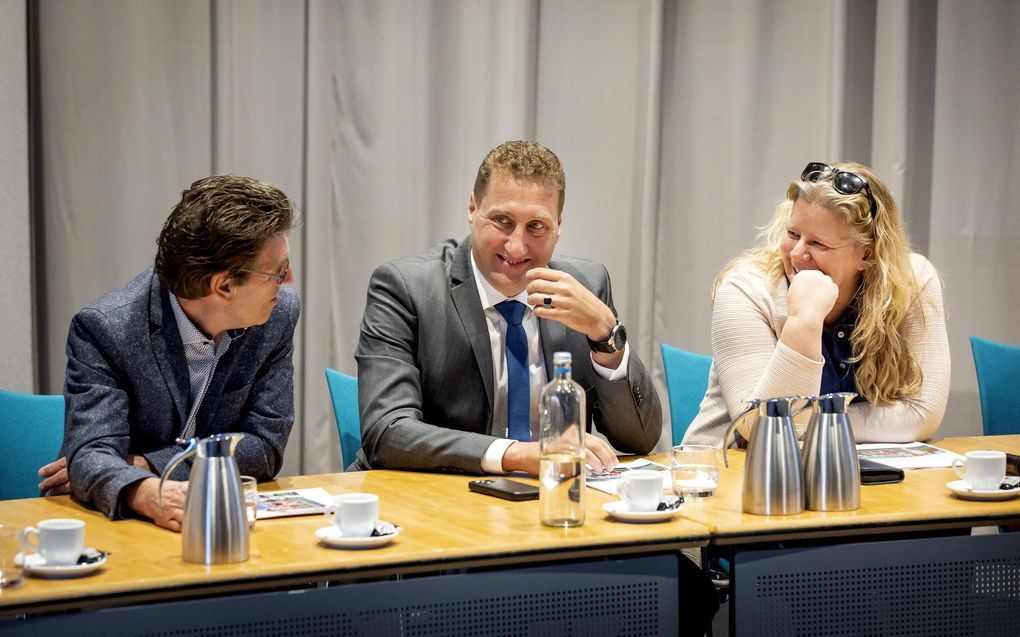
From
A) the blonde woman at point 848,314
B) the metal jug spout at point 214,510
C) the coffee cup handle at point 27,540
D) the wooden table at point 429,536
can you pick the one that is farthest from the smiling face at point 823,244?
the coffee cup handle at point 27,540

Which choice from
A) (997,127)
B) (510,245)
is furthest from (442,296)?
(997,127)

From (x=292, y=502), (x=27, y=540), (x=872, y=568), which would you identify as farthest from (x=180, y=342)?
(x=872, y=568)

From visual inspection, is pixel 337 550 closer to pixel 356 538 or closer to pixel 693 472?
pixel 356 538

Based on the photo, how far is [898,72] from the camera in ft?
15.6

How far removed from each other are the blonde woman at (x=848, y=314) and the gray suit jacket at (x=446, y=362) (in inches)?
11.1

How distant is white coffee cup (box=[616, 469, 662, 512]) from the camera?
6.77 feet

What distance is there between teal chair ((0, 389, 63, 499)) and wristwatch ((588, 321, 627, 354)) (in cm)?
125

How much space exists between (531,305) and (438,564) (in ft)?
3.17

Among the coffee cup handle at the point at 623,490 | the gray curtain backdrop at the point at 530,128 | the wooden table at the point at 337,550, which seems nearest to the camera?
the wooden table at the point at 337,550

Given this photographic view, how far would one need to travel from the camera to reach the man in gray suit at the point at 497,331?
267 centimetres

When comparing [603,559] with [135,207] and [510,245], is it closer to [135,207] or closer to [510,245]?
[510,245]

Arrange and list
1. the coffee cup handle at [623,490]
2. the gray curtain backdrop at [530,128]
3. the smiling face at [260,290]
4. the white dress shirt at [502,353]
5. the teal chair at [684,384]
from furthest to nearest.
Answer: the gray curtain backdrop at [530,128] < the teal chair at [684,384] < the white dress shirt at [502,353] < the smiling face at [260,290] < the coffee cup handle at [623,490]

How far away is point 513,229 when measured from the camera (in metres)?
2.76

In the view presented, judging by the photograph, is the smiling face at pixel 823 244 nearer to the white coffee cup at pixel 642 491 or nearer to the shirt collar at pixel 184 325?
the white coffee cup at pixel 642 491
